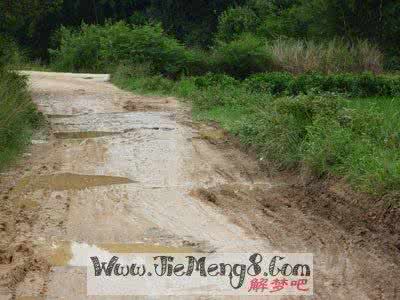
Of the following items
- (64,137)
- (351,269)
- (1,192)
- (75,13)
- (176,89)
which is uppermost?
(351,269)

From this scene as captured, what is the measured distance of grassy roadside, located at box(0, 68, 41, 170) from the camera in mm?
10531

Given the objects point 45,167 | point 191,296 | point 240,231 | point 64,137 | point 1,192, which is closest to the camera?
point 191,296

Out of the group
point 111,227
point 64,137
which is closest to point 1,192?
point 111,227

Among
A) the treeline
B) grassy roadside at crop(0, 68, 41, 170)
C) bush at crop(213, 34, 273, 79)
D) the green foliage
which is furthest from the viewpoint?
the treeline

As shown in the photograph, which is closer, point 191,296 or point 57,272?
point 191,296

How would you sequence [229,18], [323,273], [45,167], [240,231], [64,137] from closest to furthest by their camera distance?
[323,273]
[240,231]
[45,167]
[64,137]
[229,18]

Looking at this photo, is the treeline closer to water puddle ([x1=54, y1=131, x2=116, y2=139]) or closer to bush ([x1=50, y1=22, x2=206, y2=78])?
bush ([x1=50, y1=22, x2=206, y2=78])

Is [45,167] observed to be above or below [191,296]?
below

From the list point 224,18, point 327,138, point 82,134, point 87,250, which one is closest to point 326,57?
point 224,18

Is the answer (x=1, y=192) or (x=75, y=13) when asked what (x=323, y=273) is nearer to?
(x=1, y=192)

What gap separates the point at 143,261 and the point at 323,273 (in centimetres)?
155

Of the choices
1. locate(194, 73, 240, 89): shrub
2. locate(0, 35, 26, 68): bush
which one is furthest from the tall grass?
locate(0, 35, 26, 68): bush

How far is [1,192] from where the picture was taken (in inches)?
331

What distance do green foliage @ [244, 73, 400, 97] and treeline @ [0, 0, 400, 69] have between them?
7.43m
